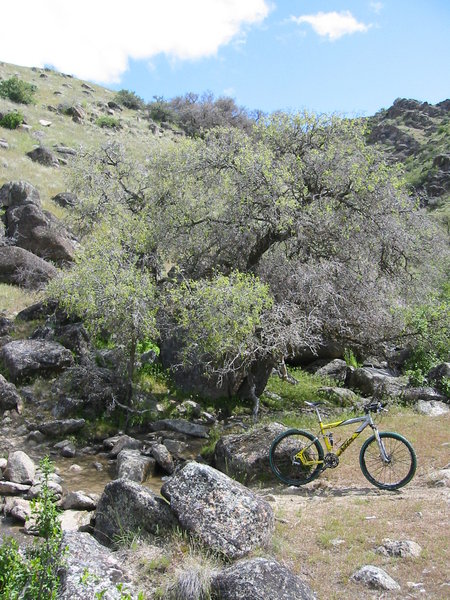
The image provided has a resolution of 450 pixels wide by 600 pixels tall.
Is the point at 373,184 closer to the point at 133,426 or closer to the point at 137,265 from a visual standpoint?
the point at 137,265

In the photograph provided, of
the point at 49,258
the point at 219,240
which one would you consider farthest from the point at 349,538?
the point at 49,258

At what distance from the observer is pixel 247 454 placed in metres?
10.6

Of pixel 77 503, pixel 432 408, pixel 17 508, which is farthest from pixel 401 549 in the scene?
pixel 432 408

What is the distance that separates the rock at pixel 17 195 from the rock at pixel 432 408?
56.5 ft

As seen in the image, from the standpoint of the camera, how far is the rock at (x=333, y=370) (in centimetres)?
1995

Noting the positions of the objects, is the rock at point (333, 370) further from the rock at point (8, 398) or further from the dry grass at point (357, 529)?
the rock at point (8, 398)

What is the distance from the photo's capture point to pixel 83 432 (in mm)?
13383

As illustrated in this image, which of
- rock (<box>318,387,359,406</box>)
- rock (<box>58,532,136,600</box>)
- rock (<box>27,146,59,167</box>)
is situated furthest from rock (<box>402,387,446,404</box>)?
rock (<box>27,146,59,167</box>)

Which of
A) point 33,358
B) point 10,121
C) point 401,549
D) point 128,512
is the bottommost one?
point 33,358

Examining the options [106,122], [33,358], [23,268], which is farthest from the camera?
[106,122]

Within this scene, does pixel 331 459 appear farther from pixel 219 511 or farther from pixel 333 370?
pixel 333 370

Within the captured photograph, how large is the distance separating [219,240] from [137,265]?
7.96ft

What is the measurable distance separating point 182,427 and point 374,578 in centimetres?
866

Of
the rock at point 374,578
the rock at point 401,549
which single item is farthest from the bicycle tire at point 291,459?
the rock at point 374,578
